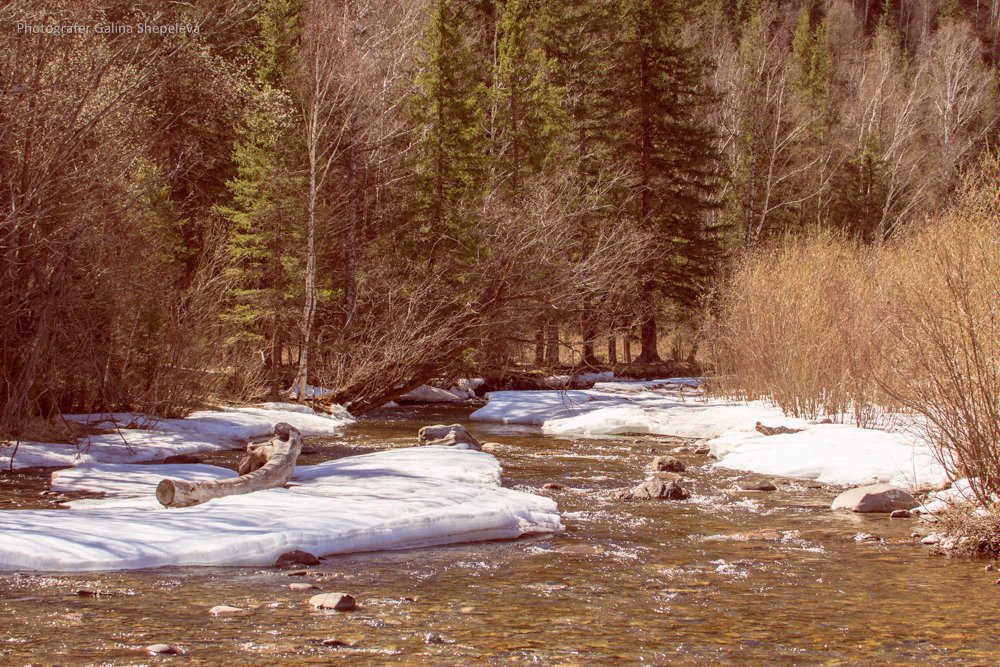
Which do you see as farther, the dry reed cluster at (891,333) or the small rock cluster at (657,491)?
the small rock cluster at (657,491)

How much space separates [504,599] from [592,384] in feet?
74.6

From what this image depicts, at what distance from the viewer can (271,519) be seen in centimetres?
732

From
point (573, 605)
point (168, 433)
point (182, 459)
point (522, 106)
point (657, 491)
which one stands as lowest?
point (573, 605)

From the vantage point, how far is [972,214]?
1091cm

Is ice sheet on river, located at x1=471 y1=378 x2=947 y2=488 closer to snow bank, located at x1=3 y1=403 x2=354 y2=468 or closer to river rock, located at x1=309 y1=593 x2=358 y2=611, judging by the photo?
snow bank, located at x1=3 y1=403 x2=354 y2=468

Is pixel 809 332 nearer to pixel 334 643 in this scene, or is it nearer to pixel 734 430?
pixel 734 430

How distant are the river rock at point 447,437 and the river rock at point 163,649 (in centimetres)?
866

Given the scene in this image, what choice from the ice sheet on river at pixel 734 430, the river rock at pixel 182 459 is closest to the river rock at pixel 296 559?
the river rock at pixel 182 459

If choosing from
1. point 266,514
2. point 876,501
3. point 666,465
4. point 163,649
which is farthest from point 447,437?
point 163,649

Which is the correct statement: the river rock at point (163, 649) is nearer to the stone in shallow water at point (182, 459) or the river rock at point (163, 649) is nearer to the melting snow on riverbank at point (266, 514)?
the melting snow on riverbank at point (266, 514)

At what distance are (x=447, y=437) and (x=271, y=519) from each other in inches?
248

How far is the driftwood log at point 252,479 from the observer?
25.7 feet

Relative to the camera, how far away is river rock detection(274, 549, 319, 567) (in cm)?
659

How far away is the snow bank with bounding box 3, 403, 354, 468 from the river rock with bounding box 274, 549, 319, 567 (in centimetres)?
511
